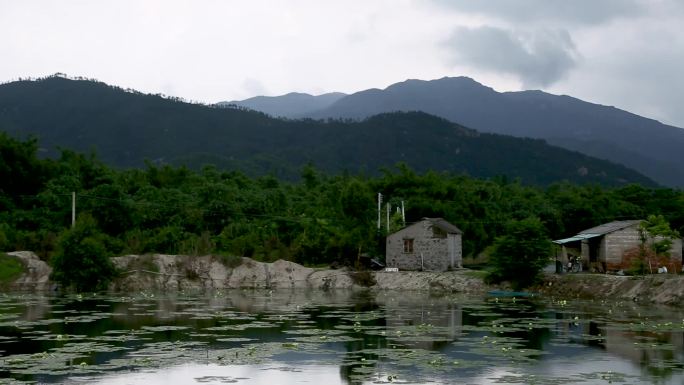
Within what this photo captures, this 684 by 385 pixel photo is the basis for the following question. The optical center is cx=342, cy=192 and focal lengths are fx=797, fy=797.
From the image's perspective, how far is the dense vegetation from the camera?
59.5m

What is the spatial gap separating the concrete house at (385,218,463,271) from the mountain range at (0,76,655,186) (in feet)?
363

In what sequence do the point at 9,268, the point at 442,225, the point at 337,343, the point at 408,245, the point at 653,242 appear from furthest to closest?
1. the point at 408,245
2. the point at 442,225
3. the point at 9,268
4. the point at 653,242
5. the point at 337,343

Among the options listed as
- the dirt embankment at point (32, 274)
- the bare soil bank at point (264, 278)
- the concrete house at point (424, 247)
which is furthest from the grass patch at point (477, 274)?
the dirt embankment at point (32, 274)

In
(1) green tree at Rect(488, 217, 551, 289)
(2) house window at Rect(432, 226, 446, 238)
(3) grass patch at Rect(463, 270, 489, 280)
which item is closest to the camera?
(1) green tree at Rect(488, 217, 551, 289)

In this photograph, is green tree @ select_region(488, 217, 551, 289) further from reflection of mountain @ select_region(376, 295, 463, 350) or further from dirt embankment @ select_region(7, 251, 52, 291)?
dirt embankment @ select_region(7, 251, 52, 291)

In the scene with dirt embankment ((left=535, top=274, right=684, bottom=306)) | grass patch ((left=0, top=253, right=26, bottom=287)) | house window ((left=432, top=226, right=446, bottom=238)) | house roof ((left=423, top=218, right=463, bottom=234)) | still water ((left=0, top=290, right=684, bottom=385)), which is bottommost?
still water ((left=0, top=290, right=684, bottom=385))

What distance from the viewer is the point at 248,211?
69.2 m

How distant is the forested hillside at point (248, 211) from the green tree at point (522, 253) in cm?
1200

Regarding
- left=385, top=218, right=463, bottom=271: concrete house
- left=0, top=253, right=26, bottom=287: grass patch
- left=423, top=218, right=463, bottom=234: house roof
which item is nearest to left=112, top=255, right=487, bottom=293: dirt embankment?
left=385, top=218, right=463, bottom=271: concrete house

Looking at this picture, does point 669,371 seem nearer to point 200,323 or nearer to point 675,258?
point 200,323

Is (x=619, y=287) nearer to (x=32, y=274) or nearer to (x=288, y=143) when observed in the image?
(x=32, y=274)

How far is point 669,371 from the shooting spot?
20.6 metres

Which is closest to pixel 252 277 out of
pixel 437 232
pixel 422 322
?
pixel 437 232

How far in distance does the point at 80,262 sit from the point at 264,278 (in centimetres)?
1246
